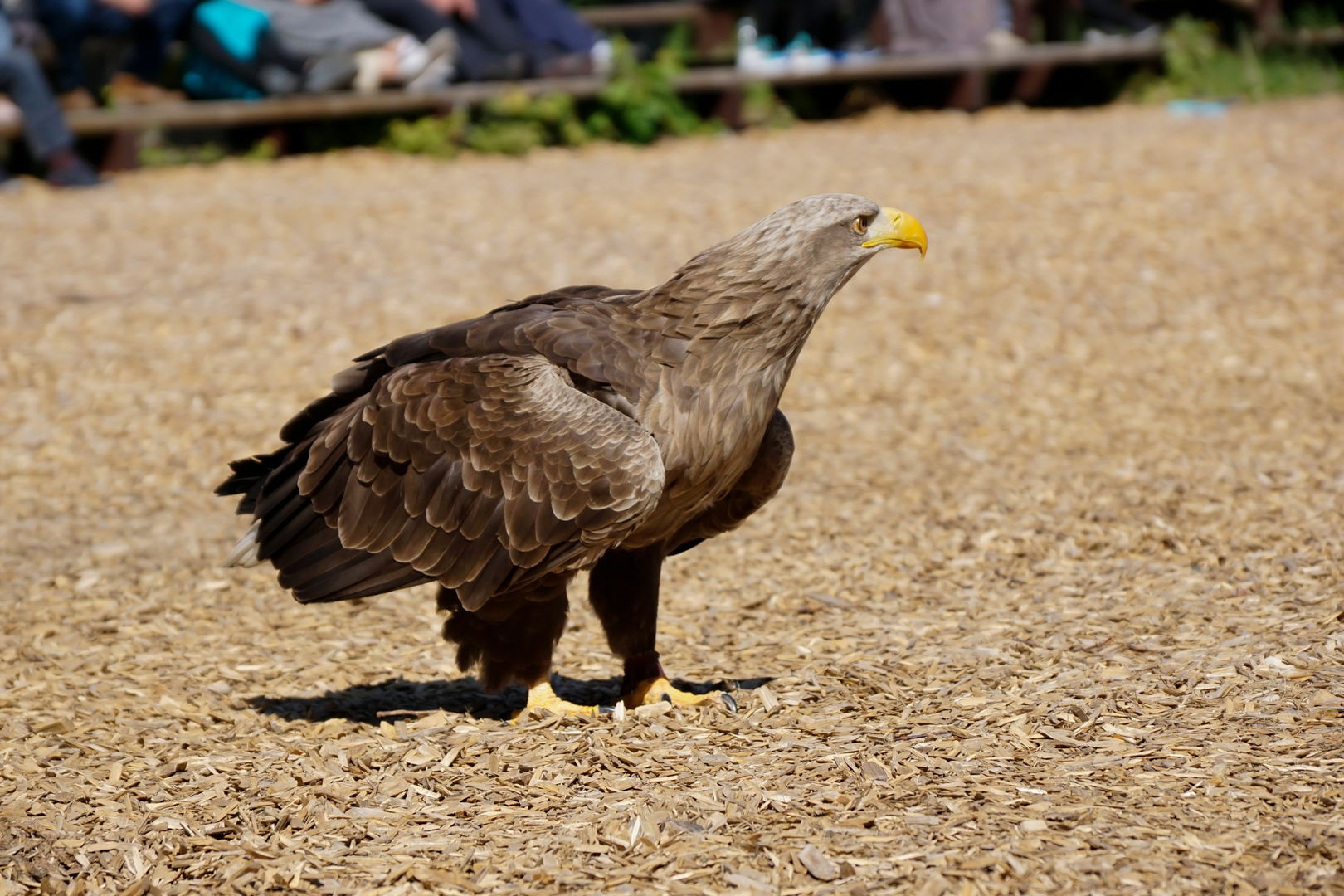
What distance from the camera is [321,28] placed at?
464 inches

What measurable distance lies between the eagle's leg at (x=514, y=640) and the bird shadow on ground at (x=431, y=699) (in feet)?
0.63

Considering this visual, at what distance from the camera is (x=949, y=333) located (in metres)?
8.18

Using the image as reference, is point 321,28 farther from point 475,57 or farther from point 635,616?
point 635,616

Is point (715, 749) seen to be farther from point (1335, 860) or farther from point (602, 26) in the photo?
point (602, 26)

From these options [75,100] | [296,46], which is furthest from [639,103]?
[75,100]

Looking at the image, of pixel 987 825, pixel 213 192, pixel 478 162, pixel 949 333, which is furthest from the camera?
pixel 478 162

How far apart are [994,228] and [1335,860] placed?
7.26 m

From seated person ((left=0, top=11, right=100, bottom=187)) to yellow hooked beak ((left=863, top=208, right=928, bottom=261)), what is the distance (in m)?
8.55

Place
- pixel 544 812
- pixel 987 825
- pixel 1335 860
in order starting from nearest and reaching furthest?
pixel 1335 860 → pixel 987 825 → pixel 544 812

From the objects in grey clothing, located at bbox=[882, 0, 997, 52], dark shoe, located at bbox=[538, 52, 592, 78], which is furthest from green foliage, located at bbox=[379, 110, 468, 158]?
grey clothing, located at bbox=[882, 0, 997, 52]

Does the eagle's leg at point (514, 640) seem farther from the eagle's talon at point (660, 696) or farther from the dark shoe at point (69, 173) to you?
the dark shoe at point (69, 173)

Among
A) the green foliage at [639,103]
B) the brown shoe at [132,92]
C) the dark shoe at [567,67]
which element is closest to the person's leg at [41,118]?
the brown shoe at [132,92]

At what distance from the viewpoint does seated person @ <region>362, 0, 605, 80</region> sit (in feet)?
40.4

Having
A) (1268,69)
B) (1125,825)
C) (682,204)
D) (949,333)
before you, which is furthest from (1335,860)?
(1268,69)
